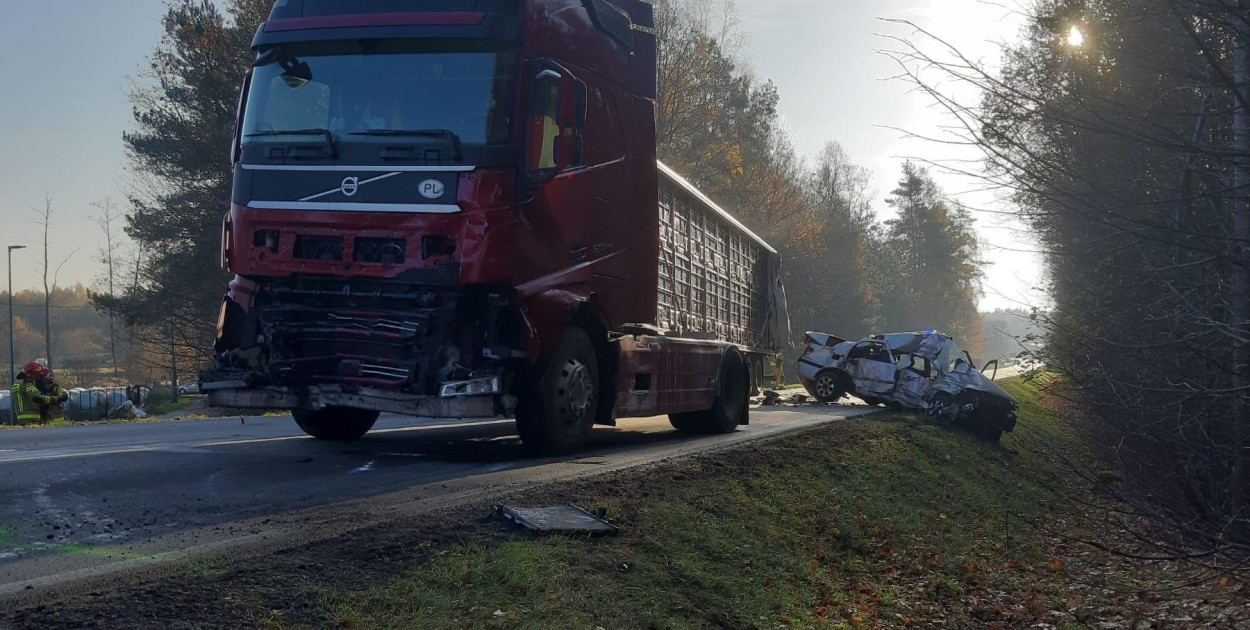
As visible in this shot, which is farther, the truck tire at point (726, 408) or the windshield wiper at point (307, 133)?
the truck tire at point (726, 408)

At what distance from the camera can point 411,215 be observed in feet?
25.9

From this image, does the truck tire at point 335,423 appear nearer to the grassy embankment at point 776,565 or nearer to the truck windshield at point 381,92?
the truck windshield at point 381,92

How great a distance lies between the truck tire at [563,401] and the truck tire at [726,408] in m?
3.80

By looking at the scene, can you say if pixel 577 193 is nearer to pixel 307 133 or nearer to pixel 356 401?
pixel 307 133

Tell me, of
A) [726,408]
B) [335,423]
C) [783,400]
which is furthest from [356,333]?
[783,400]

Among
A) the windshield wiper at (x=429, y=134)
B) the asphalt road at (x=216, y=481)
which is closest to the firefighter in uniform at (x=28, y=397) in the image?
the asphalt road at (x=216, y=481)

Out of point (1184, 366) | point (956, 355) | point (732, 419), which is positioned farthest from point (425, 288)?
point (956, 355)

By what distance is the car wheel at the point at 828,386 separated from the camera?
2455 cm

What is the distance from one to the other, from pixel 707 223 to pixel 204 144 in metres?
21.3

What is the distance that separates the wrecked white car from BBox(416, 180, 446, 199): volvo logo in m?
15.4

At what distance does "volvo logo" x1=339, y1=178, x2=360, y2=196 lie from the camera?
8.00 metres

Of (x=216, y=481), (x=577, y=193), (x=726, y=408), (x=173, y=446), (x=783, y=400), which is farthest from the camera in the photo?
(x=783, y=400)

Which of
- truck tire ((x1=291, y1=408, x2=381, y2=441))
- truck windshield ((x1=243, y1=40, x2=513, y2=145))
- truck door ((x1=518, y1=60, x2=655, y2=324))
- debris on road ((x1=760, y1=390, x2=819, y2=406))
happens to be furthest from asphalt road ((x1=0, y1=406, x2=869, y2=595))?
debris on road ((x1=760, y1=390, x2=819, y2=406))

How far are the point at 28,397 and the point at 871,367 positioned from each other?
16.7 m
